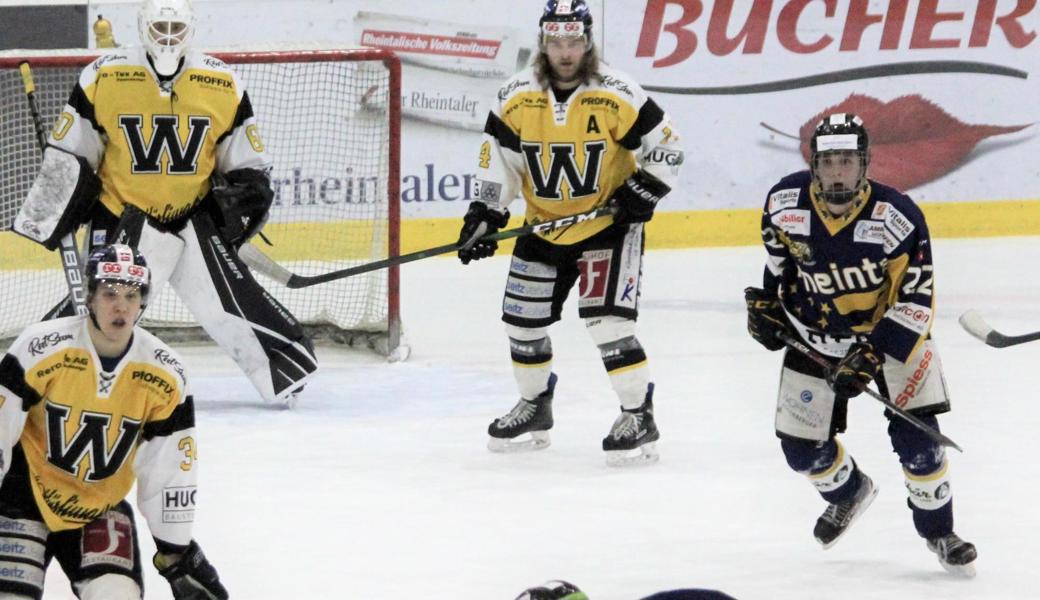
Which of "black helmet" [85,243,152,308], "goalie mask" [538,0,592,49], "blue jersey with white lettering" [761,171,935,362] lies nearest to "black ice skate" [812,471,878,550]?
"blue jersey with white lettering" [761,171,935,362]

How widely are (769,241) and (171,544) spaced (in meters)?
1.54

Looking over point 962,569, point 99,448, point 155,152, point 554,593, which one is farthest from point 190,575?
point 155,152

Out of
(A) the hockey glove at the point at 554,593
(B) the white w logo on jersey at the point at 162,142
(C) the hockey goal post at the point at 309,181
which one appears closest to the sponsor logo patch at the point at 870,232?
(A) the hockey glove at the point at 554,593

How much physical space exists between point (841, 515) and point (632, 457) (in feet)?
3.59

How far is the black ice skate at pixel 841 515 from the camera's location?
14.1 feet

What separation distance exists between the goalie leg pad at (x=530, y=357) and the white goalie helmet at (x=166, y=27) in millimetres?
1264

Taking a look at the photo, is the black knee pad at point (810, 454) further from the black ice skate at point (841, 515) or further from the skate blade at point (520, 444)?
the skate blade at point (520, 444)

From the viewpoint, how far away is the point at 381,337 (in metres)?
7.04

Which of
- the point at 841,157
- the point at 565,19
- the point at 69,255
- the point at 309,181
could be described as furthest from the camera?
the point at 309,181

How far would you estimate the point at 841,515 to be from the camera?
14.1 ft

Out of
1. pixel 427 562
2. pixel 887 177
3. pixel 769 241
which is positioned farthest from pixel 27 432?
pixel 887 177

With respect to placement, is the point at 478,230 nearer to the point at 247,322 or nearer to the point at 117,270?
the point at 247,322

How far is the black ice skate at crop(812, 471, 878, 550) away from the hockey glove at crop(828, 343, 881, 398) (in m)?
0.40

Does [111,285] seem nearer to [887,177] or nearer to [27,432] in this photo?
[27,432]
